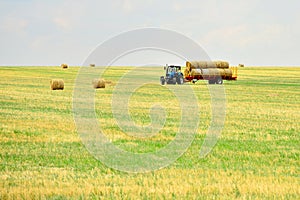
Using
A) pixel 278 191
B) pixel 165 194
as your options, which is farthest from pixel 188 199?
pixel 278 191

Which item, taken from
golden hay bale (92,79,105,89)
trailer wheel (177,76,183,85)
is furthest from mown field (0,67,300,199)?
trailer wheel (177,76,183,85)

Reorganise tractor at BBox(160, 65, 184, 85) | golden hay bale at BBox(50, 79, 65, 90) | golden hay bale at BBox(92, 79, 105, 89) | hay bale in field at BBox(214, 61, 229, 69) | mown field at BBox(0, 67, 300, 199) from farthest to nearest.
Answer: hay bale in field at BBox(214, 61, 229, 69), tractor at BBox(160, 65, 184, 85), golden hay bale at BBox(92, 79, 105, 89), golden hay bale at BBox(50, 79, 65, 90), mown field at BBox(0, 67, 300, 199)

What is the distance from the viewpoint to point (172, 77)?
159 feet

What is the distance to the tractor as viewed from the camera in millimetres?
48509

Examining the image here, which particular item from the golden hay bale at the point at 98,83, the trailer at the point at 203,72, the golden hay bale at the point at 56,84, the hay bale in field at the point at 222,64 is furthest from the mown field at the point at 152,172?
the hay bale in field at the point at 222,64

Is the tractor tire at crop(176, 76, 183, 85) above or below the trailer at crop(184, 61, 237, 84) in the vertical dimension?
below

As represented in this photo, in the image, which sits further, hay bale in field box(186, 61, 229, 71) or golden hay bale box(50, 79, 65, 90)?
hay bale in field box(186, 61, 229, 71)

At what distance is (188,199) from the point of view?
372 inches

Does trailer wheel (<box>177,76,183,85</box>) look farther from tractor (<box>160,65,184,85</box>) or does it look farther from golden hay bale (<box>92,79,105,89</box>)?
golden hay bale (<box>92,79,105,89</box>)

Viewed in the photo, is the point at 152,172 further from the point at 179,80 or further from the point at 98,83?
the point at 179,80

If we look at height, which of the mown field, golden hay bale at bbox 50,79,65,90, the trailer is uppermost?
the trailer

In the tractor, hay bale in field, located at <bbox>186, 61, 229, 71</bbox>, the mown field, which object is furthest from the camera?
hay bale in field, located at <bbox>186, 61, 229, 71</bbox>

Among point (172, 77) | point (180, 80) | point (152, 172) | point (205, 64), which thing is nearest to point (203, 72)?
point (205, 64)

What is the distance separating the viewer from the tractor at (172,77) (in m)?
48.5
